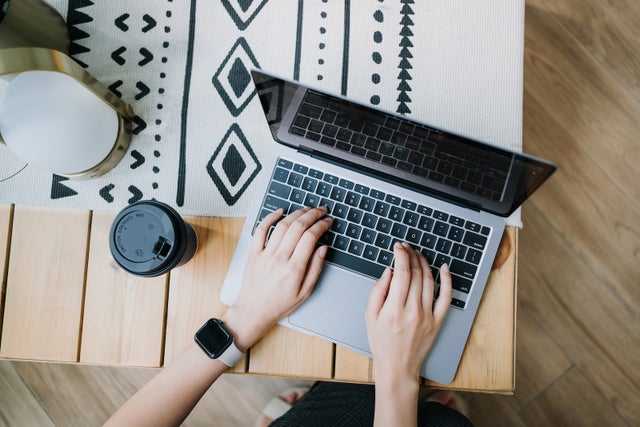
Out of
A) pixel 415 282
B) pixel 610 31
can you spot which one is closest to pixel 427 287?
pixel 415 282

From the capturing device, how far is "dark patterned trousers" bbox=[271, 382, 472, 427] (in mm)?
770

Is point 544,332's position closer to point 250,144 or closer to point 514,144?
point 514,144

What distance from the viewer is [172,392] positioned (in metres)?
0.64

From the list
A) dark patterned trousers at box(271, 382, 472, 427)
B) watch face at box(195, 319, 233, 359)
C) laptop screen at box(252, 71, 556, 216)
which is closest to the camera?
laptop screen at box(252, 71, 556, 216)

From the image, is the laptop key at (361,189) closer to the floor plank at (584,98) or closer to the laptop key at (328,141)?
the laptop key at (328,141)

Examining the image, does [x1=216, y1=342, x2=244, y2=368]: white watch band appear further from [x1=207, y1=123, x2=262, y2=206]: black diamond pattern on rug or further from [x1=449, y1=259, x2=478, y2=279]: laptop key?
[x1=449, y1=259, x2=478, y2=279]: laptop key

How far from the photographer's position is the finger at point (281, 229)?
64 cm

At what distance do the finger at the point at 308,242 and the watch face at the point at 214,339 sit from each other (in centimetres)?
14

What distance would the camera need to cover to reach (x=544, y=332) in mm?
1078

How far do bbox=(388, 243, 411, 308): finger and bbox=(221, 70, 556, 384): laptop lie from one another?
0.03 metres

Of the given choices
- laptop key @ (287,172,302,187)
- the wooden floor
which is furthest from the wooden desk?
the wooden floor

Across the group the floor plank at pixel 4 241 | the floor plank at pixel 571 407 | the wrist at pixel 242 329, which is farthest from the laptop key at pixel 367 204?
the floor plank at pixel 571 407

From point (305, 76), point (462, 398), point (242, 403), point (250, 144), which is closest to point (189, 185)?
point (250, 144)

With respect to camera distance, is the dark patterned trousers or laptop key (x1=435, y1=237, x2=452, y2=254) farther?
the dark patterned trousers
